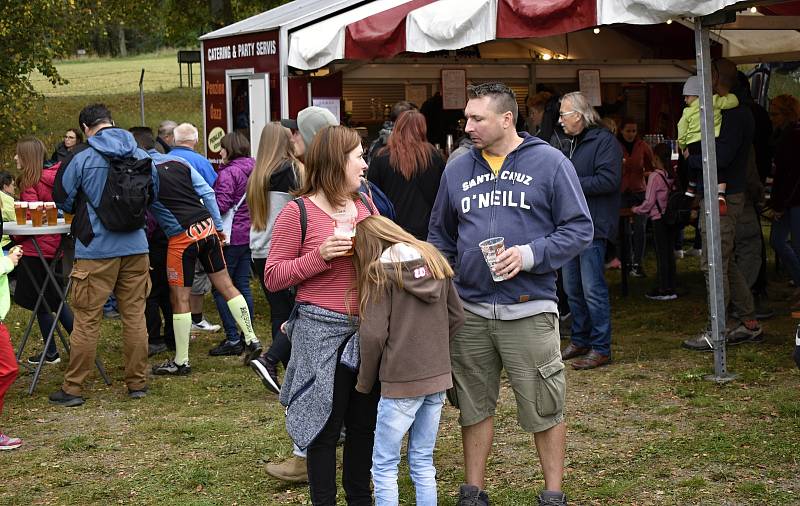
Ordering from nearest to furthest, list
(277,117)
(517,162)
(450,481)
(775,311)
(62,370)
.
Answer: (517,162) → (450,481) → (62,370) → (775,311) → (277,117)

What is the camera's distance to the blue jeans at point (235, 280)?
824 centimetres

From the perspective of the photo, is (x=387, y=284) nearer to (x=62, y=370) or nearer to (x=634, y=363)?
(x=634, y=363)

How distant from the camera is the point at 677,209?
924 cm

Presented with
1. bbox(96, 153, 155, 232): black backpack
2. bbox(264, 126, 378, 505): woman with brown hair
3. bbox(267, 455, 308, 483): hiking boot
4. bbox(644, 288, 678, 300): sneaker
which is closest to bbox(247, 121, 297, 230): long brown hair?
bbox(96, 153, 155, 232): black backpack

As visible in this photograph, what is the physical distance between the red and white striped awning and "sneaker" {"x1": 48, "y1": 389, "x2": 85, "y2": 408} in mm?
3635

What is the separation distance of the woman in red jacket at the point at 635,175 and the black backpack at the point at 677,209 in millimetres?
465

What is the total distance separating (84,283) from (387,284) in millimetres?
3534

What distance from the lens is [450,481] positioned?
4992mm

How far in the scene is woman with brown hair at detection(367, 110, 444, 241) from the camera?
6.80 metres

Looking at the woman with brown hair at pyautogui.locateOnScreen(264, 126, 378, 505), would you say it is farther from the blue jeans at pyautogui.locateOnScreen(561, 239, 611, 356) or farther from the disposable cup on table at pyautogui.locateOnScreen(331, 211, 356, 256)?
the blue jeans at pyautogui.locateOnScreen(561, 239, 611, 356)

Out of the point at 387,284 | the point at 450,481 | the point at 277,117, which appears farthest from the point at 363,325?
the point at 277,117

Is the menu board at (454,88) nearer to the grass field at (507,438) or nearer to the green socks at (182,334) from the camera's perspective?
the grass field at (507,438)

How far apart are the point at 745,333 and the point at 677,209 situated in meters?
1.81

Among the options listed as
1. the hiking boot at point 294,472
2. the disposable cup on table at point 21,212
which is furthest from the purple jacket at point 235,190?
the hiking boot at point 294,472
